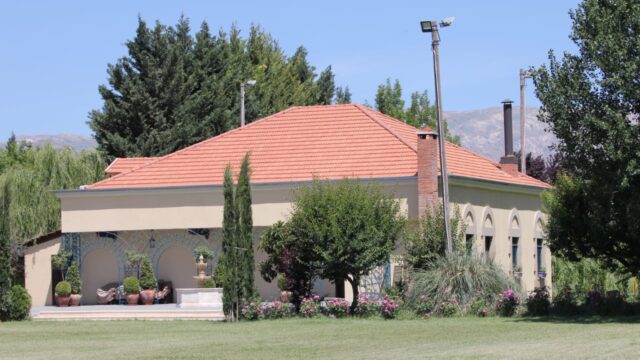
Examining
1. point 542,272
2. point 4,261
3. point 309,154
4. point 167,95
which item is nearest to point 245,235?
point 4,261

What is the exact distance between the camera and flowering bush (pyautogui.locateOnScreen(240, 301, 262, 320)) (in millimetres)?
34719

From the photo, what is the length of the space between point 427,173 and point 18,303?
45.4 feet

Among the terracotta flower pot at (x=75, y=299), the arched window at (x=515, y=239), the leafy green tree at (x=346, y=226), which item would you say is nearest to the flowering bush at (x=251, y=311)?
the leafy green tree at (x=346, y=226)

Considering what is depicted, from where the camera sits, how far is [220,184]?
45188mm

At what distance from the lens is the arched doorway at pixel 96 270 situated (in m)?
47.5

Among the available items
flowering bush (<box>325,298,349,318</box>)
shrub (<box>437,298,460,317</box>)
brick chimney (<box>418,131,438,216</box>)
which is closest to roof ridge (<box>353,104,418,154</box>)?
brick chimney (<box>418,131,438,216</box>)

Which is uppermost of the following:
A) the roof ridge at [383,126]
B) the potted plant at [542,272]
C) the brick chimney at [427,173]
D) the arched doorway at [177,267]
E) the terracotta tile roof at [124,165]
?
the roof ridge at [383,126]

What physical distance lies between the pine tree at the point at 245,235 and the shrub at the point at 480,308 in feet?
20.7

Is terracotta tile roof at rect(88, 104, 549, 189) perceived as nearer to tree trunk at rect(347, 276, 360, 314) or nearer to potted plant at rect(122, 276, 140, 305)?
potted plant at rect(122, 276, 140, 305)

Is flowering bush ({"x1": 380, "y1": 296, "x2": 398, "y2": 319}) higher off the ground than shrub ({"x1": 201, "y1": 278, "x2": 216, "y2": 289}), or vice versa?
shrub ({"x1": 201, "y1": 278, "x2": 216, "y2": 289})

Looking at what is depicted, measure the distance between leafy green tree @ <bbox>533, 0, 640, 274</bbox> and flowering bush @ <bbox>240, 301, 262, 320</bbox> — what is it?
943 cm

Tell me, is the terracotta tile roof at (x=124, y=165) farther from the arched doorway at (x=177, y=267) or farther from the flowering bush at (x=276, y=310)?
the flowering bush at (x=276, y=310)

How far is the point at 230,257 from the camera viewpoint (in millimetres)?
35031

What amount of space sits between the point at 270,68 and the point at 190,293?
39.6 m
